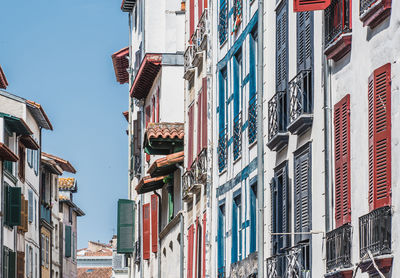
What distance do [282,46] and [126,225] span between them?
31058 millimetres

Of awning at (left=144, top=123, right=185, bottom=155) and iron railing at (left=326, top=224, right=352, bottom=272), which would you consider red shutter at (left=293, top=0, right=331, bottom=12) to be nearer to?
iron railing at (left=326, top=224, right=352, bottom=272)

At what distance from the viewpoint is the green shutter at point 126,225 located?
178 feet

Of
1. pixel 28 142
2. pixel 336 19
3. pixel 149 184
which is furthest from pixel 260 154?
pixel 28 142

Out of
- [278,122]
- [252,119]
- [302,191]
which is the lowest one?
[302,191]

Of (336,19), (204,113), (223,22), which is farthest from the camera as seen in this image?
(204,113)

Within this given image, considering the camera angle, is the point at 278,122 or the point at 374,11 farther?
the point at 278,122

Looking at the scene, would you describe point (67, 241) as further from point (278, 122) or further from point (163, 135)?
point (278, 122)

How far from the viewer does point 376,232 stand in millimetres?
17109

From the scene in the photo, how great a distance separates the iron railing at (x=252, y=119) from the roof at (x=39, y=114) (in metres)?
Answer: 33.9

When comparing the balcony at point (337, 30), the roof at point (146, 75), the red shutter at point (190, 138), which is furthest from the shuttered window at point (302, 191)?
the roof at point (146, 75)

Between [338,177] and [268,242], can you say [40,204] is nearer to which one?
[268,242]

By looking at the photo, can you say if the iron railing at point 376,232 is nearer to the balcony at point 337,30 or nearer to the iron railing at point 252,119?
the balcony at point 337,30

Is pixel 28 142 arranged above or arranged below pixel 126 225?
above

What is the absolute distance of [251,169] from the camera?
27438 millimetres
